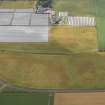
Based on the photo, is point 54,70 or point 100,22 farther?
point 100,22

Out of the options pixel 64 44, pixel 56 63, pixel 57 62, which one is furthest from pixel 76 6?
pixel 56 63

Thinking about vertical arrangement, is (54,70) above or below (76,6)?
below

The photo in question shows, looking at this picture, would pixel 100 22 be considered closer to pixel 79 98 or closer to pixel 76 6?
pixel 76 6

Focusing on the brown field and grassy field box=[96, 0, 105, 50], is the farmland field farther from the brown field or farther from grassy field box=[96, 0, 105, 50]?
the brown field

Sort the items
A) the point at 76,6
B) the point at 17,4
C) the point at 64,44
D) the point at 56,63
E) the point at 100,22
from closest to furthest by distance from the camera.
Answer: the point at 56,63 → the point at 64,44 → the point at 100,22 → the point at 76,6 → the point at 17,4

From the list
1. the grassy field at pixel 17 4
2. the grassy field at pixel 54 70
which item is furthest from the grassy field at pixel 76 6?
the grassy field at pixel 54 70

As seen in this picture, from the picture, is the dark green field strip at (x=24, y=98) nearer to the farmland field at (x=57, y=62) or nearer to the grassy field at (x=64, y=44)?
the farmland field at (x=57, y=62)
